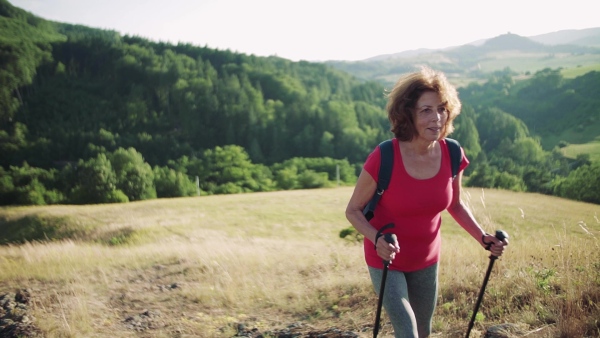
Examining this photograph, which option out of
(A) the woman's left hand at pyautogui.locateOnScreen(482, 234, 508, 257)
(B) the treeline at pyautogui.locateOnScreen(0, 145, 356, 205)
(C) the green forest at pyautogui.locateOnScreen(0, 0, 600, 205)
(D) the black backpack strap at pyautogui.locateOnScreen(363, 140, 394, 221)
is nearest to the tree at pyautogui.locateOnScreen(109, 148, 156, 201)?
(B) the treeline at pyautogui.locateOnScreen(0, 145, 356, 205)

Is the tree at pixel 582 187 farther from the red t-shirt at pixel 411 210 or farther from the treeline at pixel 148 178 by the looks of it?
the treeline at pixel 148 178

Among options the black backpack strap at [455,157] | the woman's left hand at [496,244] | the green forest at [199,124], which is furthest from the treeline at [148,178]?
the woman's left hand at [496,244]

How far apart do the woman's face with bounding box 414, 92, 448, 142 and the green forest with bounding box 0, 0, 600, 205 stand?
5389 cm

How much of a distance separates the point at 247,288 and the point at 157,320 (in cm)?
167

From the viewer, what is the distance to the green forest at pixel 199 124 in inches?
2694

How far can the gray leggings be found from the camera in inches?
104

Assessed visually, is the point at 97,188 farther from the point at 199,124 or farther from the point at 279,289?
the point at 199,124

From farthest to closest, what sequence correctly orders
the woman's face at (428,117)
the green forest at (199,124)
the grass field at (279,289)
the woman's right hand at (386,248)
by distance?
the green forest at (199,124) → the grass field at (279,289) → the woman's face at (428,117) → the woman's right hand at (386,248)

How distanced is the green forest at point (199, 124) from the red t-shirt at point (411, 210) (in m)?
53.8

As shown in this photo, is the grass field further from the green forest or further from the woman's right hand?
the green forest

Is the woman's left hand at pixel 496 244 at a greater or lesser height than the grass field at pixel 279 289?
greater

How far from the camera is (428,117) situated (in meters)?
2.82

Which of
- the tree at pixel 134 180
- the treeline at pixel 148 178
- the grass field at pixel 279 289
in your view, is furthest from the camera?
the tree at pixel 134 180

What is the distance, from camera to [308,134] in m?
108
